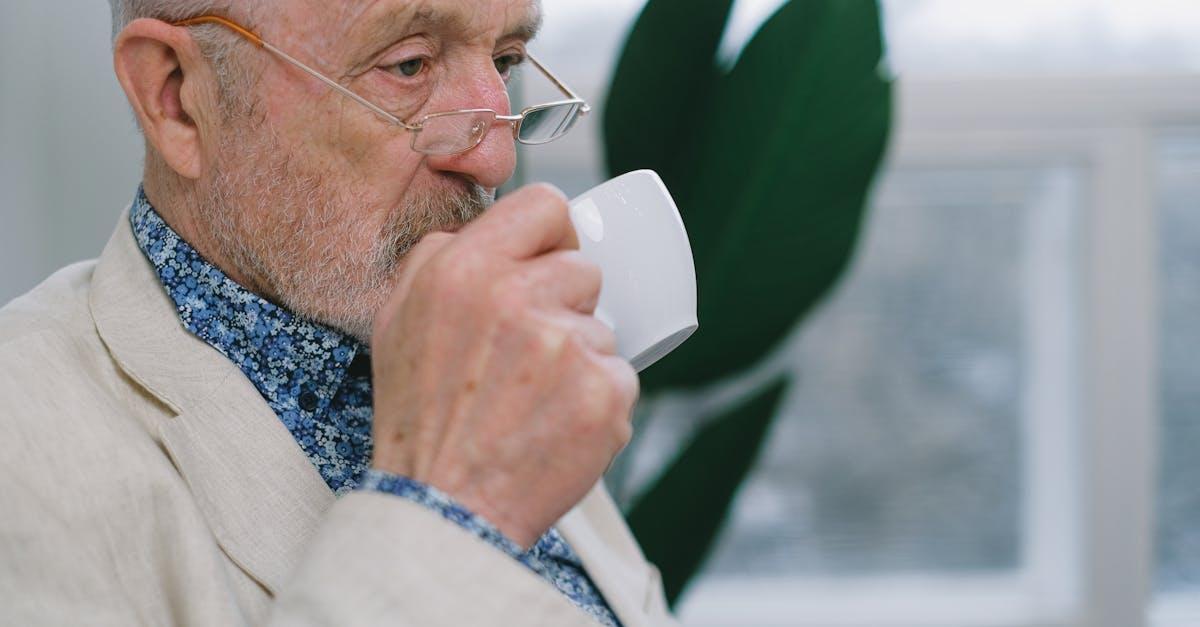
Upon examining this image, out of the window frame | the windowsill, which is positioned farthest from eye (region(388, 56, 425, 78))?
the windowsill

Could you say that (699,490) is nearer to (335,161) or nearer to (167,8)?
(335,161)

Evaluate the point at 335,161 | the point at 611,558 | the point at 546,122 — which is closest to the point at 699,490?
the point at 611,558

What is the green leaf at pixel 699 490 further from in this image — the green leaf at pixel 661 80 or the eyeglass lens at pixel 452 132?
the eyeglass lens at pixel 452 132

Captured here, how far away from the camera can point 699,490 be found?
141 centimetres

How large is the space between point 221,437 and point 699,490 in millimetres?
744

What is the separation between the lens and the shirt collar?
0.86 m

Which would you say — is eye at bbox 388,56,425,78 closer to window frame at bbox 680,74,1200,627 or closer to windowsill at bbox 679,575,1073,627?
window frame at bbox 680,74,1200,627

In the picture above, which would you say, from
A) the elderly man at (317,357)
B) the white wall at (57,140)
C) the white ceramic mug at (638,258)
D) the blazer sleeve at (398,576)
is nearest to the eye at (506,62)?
the elderly man at (317,357)

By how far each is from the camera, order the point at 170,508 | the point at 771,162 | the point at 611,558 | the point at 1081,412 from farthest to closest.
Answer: the point at 1081,412
the point at 771,162
the point at 611,558
the point at 170,508

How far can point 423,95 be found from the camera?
869 millimetres

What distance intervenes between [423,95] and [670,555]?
0.78 metres

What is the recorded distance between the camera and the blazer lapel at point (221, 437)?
2.54 ft

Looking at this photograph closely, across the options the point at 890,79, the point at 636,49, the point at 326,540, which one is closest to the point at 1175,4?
the point at 890,79

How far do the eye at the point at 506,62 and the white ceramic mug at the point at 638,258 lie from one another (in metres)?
0.24
